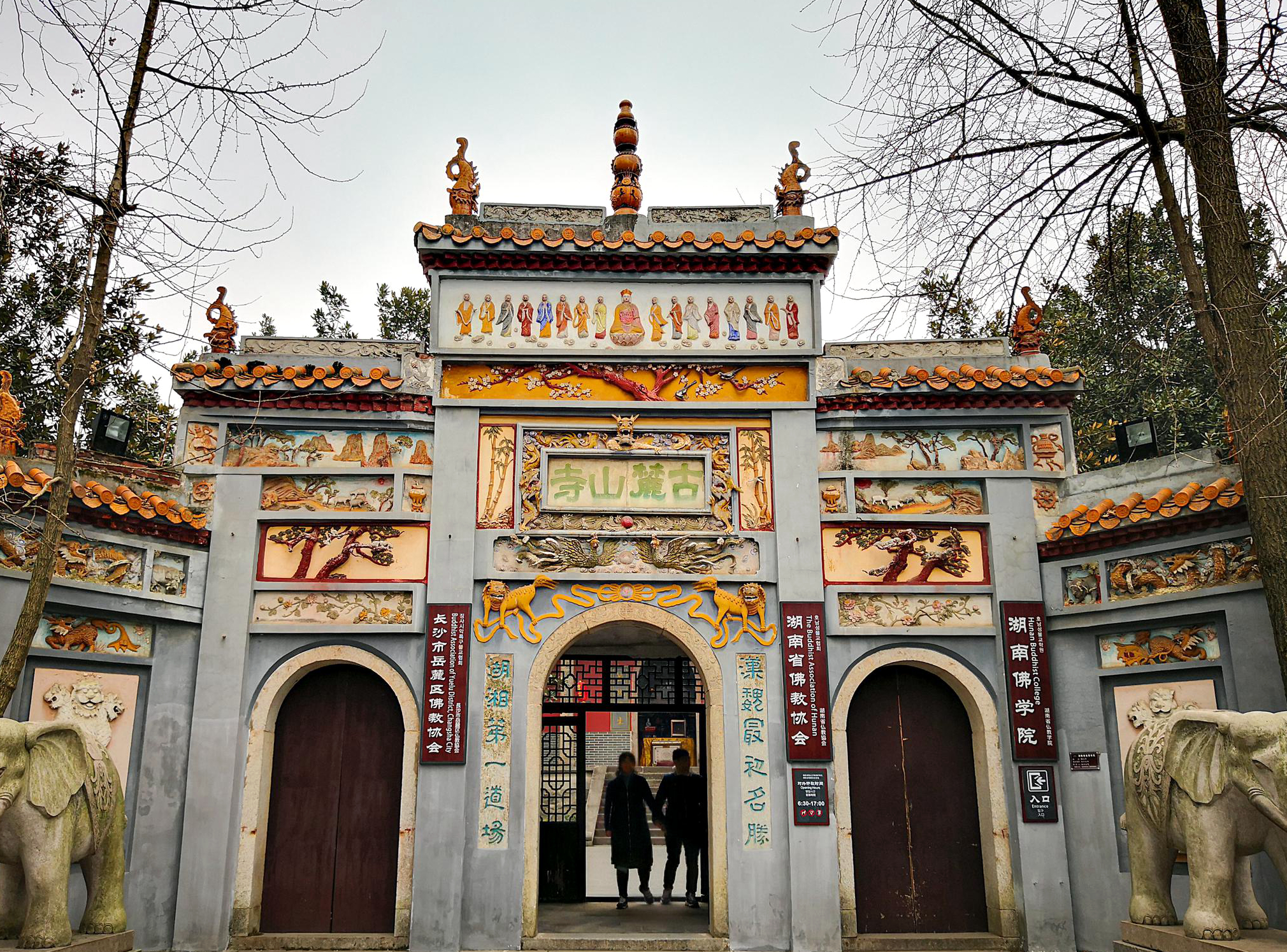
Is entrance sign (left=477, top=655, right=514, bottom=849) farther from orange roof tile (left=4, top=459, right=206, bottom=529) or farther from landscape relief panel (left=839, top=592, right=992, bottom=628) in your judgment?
landscape relief panel (left=839, top=592, right=992, bottom=628)

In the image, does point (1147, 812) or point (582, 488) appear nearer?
point (1147, 812)

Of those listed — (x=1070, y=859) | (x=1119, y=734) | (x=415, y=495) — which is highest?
(x=415, y=495)

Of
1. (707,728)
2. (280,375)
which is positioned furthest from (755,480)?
(280,375)

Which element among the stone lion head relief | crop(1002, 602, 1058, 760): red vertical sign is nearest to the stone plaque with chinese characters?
crop(1002, 602, 1058, 760): red vertical sign

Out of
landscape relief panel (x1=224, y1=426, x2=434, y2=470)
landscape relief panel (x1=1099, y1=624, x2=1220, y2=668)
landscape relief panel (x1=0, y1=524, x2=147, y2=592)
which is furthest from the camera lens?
landscape relief panel (x1=224, y1=426, x2=434, y2=470)

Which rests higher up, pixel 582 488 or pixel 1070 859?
pixel 582 488

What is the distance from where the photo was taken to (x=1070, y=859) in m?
9.14

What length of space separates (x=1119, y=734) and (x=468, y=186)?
8.03 metres

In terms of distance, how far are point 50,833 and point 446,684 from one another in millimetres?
3729

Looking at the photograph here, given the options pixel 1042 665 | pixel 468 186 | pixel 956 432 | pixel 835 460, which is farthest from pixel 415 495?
pixel 1042 665

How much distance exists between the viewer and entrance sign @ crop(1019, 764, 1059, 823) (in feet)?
30.1

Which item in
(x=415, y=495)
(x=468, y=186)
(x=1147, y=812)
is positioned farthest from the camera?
(x=468, y=186)

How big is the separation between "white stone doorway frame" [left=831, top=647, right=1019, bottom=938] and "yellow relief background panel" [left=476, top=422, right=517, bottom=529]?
354cm

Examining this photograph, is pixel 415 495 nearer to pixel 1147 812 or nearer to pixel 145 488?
pixel 145 488
